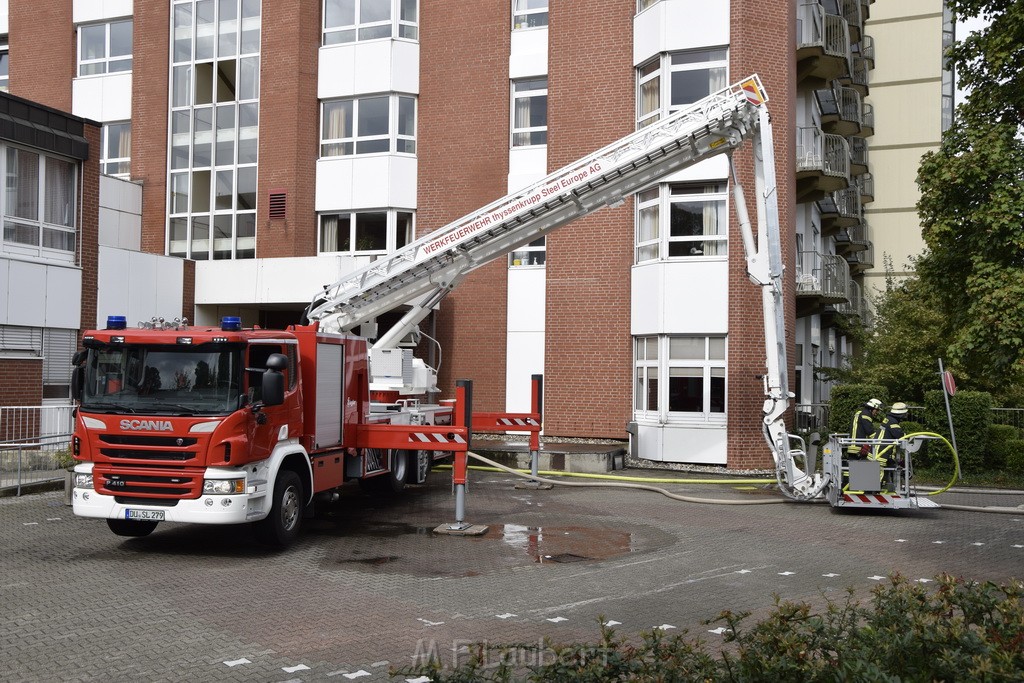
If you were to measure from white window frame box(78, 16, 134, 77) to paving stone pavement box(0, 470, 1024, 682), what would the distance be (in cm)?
1571

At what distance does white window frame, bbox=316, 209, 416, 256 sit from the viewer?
23016 mm

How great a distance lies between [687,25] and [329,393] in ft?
40.8

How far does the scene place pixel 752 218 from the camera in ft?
63.6

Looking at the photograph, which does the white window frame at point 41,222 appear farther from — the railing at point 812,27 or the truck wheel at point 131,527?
the railing at point 812,27

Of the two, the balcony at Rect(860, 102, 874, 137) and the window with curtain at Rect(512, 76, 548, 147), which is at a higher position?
the balcony at Rect(860, 102, 874, 137)

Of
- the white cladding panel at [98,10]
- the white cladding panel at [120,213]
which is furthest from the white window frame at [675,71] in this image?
the white cladding panel at [98,10]

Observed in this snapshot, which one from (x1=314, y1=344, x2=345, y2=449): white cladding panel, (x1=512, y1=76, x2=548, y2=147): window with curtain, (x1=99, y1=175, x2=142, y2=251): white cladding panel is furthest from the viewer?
(x1=99, y1=175, x2=142, y2=251): white cladding panel

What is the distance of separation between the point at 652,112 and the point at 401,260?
8053mm

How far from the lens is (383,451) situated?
14.1 m

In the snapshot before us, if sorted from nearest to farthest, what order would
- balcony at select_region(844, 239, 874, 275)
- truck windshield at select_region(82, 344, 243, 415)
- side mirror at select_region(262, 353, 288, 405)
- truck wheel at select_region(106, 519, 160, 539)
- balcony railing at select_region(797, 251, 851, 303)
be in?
side mirror at select_region(262, 353, 288, 405), truck windshield at select_region(82, 344, 243, 415), truck wheel at select_region(106, 519, 160, 539), balcony railing at select_region(797, 251, 851, 303), balcony at select_region(844, 239, 874, 275)

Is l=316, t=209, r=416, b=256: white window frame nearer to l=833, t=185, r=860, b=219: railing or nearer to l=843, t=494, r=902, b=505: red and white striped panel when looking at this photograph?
l=843, t=494, r=902, b=505: red and white striped panel

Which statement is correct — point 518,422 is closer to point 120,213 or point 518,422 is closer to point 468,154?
point 468,154

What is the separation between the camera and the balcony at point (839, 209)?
88.4 feet

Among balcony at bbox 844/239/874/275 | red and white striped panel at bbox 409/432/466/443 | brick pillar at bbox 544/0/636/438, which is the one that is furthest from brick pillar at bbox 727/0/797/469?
balcony at bbox 844/239/874/275
